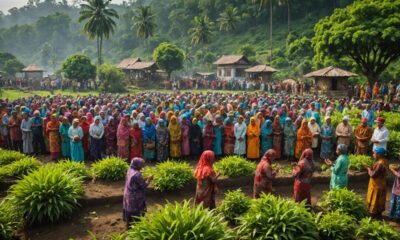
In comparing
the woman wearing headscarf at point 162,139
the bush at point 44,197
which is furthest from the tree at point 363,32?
the bush at point 44,197

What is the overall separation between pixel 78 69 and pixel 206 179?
118 ft

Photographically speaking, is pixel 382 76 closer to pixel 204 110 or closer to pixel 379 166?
pixel 204 110

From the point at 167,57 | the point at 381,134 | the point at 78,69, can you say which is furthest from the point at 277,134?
the point at 167,57

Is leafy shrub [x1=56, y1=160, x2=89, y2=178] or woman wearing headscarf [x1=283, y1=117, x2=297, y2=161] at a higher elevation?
woman wearing headscarf [x1=283, y1=117, x2=297, y2=161]

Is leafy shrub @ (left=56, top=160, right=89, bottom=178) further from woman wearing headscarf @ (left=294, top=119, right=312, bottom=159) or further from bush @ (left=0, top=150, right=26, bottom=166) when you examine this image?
woman wearing headscarf @ (left=294, top=119, right=312, bottom=159)

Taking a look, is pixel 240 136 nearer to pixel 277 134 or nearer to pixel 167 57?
pixel 277 134

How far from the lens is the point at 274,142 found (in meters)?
11.0

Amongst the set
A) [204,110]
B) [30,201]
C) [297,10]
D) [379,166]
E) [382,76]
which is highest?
[297,10]

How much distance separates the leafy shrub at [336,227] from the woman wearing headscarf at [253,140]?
5088mm

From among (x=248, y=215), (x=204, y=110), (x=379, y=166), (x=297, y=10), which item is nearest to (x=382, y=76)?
(x=204, y=110)

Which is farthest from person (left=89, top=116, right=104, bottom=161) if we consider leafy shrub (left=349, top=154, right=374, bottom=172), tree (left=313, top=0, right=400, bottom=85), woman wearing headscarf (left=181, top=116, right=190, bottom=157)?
tree (left=313, top=0, right=400, bottom=85)

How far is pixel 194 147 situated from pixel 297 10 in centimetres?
6586

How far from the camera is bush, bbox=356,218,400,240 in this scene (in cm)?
543

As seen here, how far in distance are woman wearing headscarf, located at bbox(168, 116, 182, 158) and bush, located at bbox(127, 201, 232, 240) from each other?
18.9 ft
